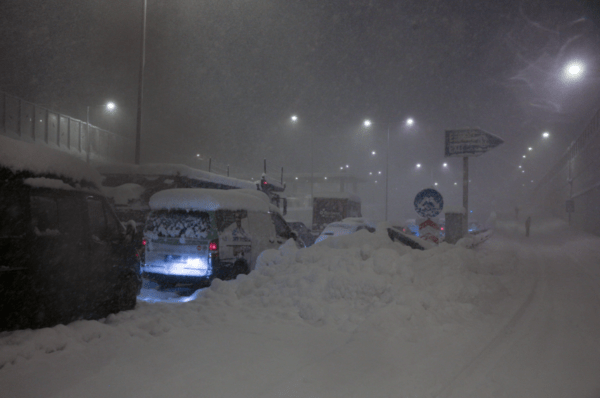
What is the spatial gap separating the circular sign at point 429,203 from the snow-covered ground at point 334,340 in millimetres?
3241

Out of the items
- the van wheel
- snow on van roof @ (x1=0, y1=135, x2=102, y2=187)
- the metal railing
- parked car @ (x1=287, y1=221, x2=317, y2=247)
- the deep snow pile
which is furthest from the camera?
the metal railing

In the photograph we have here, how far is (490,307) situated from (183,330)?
477 cm

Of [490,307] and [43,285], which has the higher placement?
[43,285]

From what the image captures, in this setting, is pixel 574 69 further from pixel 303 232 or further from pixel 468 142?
pixel 303 232

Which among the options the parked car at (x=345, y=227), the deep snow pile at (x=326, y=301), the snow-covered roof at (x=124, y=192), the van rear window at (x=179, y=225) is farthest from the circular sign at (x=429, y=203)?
the snow-covered roof at (x=124, y=192)

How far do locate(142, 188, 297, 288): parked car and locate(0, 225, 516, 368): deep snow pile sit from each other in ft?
3.26

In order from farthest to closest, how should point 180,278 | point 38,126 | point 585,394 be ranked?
A: point 38,126, point 180,278, point 585,394

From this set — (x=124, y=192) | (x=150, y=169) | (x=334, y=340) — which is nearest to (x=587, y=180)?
(x=150, y=169)

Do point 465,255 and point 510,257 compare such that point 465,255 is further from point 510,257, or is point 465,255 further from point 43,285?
point 43,285

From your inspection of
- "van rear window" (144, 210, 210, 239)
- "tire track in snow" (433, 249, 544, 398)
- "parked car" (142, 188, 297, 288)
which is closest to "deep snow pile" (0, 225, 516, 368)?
"tire track in snow" (433, 249, 544, 398)

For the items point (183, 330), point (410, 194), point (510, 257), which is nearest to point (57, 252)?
point (183, 330)

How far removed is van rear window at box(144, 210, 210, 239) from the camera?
27.4 feet

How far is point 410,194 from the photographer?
311 ft

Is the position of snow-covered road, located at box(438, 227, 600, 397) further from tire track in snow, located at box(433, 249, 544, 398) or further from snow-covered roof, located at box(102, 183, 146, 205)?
snow-covered roof, located at box(102, 183, 146, 205)
